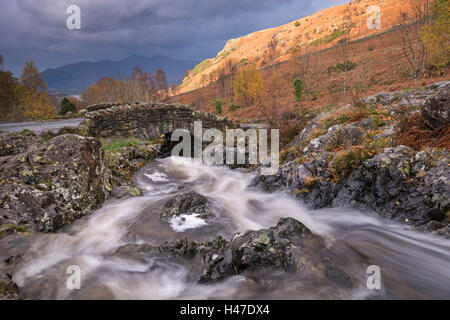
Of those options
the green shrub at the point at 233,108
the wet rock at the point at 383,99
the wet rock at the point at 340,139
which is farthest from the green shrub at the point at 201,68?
the wet rock at the point at 340,139

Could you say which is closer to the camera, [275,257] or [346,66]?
[275,257]

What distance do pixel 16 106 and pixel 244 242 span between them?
46912mm

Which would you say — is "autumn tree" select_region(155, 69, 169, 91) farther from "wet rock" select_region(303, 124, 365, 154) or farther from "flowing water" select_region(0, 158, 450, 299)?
"flowing water" select_region(0, 158, 450, 299)

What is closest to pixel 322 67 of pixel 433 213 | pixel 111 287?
pixel 433 213

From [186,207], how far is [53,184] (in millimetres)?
3465

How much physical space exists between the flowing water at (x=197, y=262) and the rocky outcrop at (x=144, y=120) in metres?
7.73

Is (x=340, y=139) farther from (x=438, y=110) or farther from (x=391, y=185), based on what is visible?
(x=391, y=185)

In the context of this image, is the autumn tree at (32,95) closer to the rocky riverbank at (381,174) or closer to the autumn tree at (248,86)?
the autumn tree at (248,86)

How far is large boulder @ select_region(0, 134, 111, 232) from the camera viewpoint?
5.38 metres

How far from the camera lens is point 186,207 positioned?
22.1 ft

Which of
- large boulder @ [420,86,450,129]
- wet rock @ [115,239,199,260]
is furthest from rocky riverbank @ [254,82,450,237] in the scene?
wet rock @ [115,239,199,260]

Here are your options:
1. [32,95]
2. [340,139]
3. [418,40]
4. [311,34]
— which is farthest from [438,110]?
[311,34]
